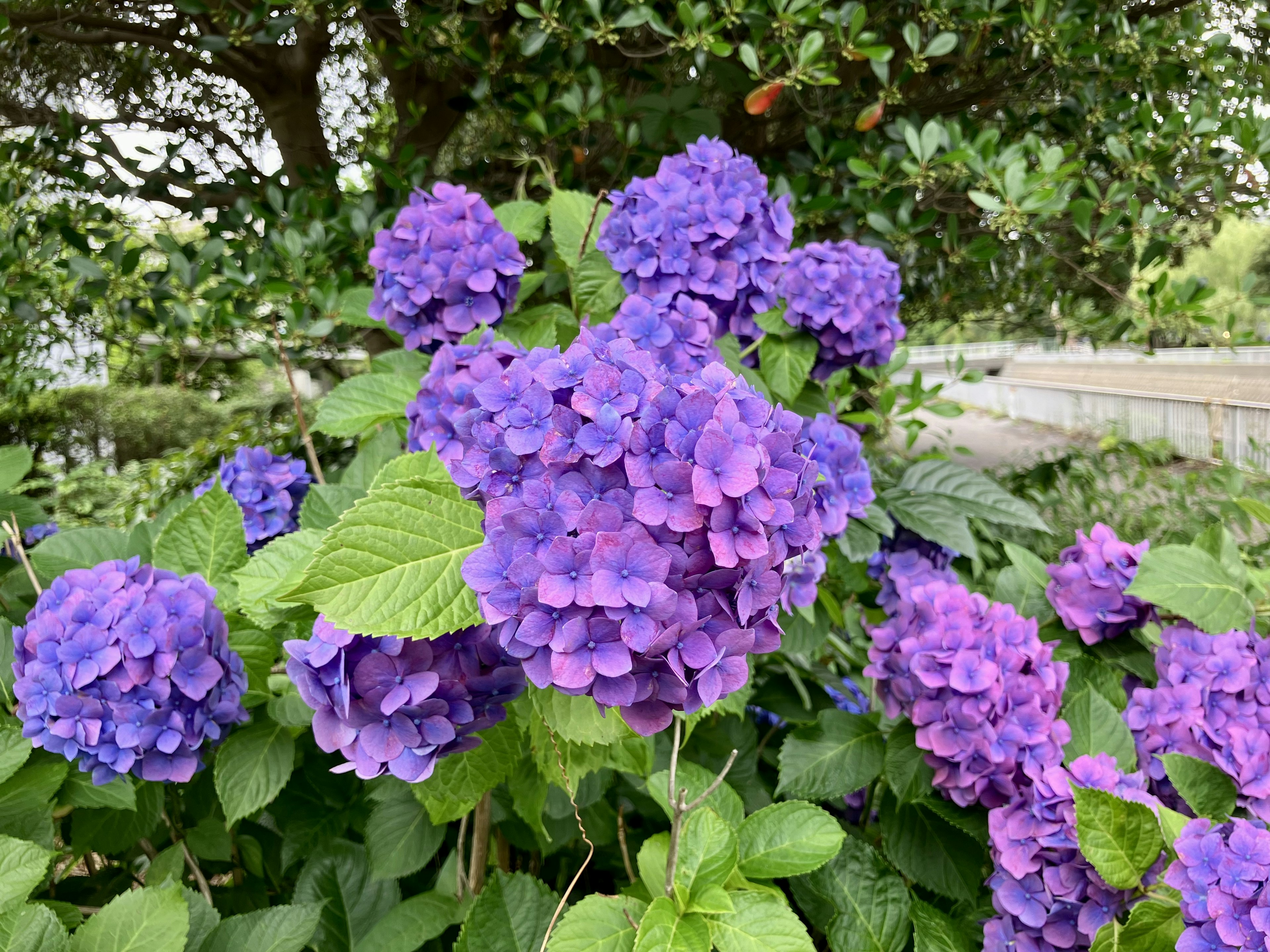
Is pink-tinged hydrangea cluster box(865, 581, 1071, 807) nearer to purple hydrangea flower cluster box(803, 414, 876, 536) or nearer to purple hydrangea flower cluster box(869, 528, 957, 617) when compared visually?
purple hydrangea flower cluster box(803, 414, 876, 536)

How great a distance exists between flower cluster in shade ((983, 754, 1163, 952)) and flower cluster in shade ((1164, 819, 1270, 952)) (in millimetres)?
87

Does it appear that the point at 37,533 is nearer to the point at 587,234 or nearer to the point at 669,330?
the point at 587,234

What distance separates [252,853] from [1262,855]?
137 cm

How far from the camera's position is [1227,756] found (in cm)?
110

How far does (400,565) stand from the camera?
0.70 meters

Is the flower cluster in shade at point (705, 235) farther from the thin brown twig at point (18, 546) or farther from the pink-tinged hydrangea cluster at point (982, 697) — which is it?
the thin brown twig at point (18, 546)

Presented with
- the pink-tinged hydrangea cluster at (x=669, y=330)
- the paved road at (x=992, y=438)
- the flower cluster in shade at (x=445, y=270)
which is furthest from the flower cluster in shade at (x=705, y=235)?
the paved road at (x=992, y=438)

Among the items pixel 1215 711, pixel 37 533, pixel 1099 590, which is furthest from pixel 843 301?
pixel 37 533

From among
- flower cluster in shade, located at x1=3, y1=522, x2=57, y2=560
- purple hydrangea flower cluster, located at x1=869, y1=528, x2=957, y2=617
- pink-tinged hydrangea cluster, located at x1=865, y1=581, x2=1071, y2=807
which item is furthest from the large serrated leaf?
flower cluster in shade, located at x1=3, y1=522, x2=57, y2=560

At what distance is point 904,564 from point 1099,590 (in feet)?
1.42

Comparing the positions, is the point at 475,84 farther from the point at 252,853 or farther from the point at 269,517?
the point at 252,853

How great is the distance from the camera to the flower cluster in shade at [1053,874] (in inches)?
38.9

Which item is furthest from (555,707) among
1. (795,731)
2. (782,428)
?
(795,731)

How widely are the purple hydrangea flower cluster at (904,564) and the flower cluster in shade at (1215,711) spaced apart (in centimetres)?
45
